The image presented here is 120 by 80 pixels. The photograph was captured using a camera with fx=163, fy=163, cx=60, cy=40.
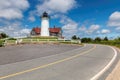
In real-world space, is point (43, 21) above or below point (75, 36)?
above

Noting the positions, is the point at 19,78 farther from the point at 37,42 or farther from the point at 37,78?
the point at 37,42

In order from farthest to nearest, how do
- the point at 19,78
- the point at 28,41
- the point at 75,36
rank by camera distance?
the point at 75,36
the point at 28,41
the point at 19,78

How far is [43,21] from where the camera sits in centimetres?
5841

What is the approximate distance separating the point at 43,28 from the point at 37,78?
5117 cm

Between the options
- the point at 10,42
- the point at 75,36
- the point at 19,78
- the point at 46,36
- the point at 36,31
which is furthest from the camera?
the point at 36,31

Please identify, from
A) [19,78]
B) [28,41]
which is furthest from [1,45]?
[19,78]

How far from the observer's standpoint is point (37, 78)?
23.6ft

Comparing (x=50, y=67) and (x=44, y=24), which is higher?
(x=44, y=24)

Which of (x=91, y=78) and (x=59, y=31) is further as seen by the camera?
(x=59, y=31)

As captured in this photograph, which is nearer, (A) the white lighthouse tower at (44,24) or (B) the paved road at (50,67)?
(B) the paved road at (50,67)

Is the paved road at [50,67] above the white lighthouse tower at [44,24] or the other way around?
the other way around

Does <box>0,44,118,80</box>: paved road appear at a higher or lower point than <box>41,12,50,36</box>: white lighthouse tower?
lower

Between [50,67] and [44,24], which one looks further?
[44,24]

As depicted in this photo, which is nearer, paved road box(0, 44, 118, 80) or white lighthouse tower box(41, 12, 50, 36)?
paved road box(0, 44, 118, 80)
